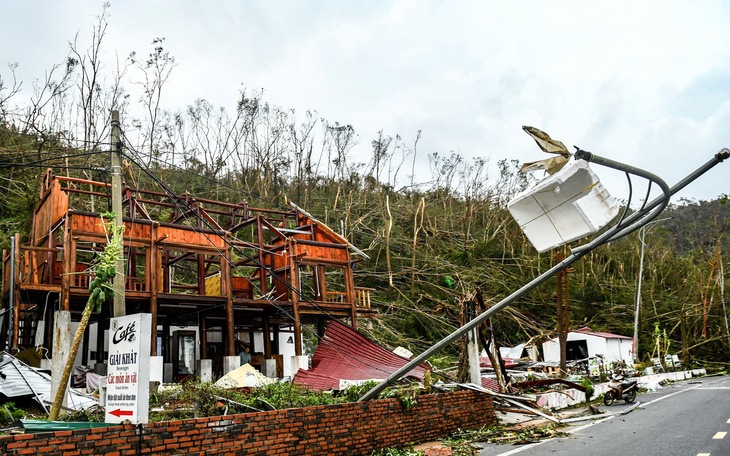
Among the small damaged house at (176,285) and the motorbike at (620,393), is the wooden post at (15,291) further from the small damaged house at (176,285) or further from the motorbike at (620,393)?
the motorbike at (620,393)

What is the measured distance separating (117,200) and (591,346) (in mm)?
31012

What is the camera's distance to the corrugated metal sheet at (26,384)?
13.0 meters

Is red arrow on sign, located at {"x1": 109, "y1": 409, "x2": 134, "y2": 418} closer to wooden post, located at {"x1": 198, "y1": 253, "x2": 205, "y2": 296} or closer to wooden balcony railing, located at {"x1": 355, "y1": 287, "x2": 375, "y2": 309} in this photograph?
wooden post, located at {"x1": 198, "y1": 253, "x2": 205, "y2": 296}

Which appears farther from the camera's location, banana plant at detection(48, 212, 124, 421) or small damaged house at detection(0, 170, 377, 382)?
small damaged house at detection(0, 170, 377, 382)

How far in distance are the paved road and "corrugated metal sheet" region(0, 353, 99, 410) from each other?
900cm

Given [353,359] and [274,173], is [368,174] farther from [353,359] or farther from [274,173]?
[353,359]

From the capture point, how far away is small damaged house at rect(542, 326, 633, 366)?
34000 millimetres

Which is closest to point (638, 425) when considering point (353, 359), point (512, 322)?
point (353, 359)

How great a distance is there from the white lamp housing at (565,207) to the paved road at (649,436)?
14.7 ft

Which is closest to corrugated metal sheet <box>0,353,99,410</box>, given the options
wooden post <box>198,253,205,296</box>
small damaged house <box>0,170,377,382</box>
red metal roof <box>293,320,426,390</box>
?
small damaged house <box>0,170,377,382</box>

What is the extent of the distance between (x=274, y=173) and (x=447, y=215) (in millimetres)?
14380

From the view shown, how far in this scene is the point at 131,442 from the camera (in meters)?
7.08

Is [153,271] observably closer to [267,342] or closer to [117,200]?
[267,342]

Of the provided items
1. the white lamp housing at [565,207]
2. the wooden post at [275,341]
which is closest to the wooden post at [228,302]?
the wooden post at [275,341]
